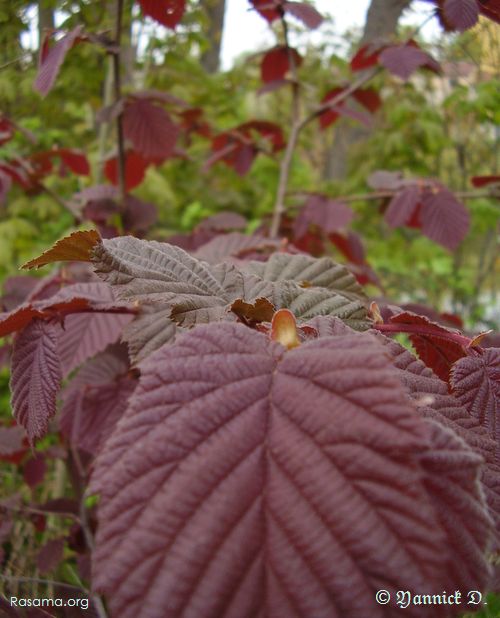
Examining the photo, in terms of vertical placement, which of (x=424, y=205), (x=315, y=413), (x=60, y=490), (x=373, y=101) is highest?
(x=373, y=101)

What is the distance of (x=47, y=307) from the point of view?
0.65 metres

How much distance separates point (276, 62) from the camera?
5.83 feet

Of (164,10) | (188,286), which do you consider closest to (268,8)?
→ (164,10)

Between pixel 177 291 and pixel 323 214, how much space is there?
3.84 feet

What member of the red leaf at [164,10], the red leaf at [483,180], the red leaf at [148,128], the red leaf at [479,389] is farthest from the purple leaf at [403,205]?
the red leaf at [479,389]

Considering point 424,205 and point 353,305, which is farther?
point 424,205

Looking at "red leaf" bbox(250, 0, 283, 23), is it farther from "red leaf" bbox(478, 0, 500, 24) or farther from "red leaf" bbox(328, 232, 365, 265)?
"red leaf" bbox(328, 232, 365, 265)

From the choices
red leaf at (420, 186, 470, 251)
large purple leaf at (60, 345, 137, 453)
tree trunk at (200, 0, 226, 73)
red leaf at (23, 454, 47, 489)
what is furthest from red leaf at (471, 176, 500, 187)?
red leaf at (23, 454, 47, 489)

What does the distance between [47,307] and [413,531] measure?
495mm

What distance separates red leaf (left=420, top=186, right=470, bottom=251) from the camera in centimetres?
155

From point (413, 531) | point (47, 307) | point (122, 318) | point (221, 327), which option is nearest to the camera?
point (413, 531)

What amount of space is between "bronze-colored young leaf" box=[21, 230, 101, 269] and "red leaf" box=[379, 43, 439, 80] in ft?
3.79

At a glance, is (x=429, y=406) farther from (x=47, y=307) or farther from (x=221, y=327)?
(x=47, y=307)

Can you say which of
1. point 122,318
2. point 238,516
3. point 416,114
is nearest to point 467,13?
point 122,318
